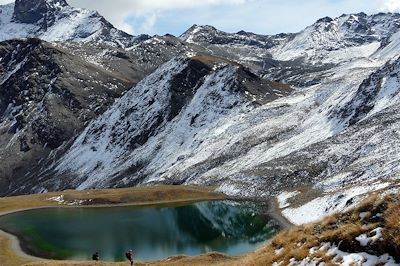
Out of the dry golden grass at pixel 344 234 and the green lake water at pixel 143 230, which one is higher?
the green lake water at pixel 143 230

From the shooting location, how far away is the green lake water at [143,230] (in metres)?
80.5

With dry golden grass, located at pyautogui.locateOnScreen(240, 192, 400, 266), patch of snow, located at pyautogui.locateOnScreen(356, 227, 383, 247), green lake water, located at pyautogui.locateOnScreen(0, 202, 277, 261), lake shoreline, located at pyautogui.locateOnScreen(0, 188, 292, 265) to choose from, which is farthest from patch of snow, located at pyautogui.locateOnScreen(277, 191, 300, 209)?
patch of snow, located at pyautogui.locateOnScreen(356, 227, 383, 247)

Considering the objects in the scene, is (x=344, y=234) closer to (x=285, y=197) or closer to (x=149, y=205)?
(x=285, y=197)

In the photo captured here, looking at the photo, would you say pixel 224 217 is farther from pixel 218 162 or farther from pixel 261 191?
pixel 218 162

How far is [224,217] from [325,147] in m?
38.1

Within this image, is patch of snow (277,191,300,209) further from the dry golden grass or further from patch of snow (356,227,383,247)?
patch of snow (356,227,383,247)

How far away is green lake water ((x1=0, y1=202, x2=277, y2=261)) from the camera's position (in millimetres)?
80450

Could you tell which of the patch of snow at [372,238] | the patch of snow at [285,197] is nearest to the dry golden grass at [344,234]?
the patch of snow at [372,238]

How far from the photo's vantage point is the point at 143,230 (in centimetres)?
9681

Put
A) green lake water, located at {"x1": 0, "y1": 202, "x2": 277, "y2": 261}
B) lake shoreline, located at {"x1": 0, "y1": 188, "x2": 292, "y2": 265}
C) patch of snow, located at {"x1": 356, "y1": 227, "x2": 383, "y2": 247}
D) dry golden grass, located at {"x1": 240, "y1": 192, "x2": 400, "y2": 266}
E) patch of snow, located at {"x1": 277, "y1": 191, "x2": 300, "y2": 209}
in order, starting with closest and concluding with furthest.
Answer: dry golden grass, located at {"x1": 240, "y1": 192, "x2": 400, "y2": 266}
patch of snow, located at {"x1": 356, "y1": 227, "x2": 383, "y2": 247}
green lake water, located at {"x1": 0, "y1": 202, "x2": 277, "y2": 261}
lake shoreline, located at {"x1": 0, "y1": 188, "x2": 292, "y2": 265}
patch of snow, located at {"x1": 277, "y1": 191, "x2": 300, "y2": 209}

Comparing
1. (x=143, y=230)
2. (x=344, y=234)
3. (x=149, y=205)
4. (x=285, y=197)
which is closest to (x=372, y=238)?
(x=344, y=234)

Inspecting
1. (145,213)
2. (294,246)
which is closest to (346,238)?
(294,246)

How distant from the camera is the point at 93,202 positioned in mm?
140500

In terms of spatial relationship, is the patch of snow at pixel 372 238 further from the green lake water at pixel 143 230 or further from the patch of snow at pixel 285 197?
the patch of snow at pixel 285 197
